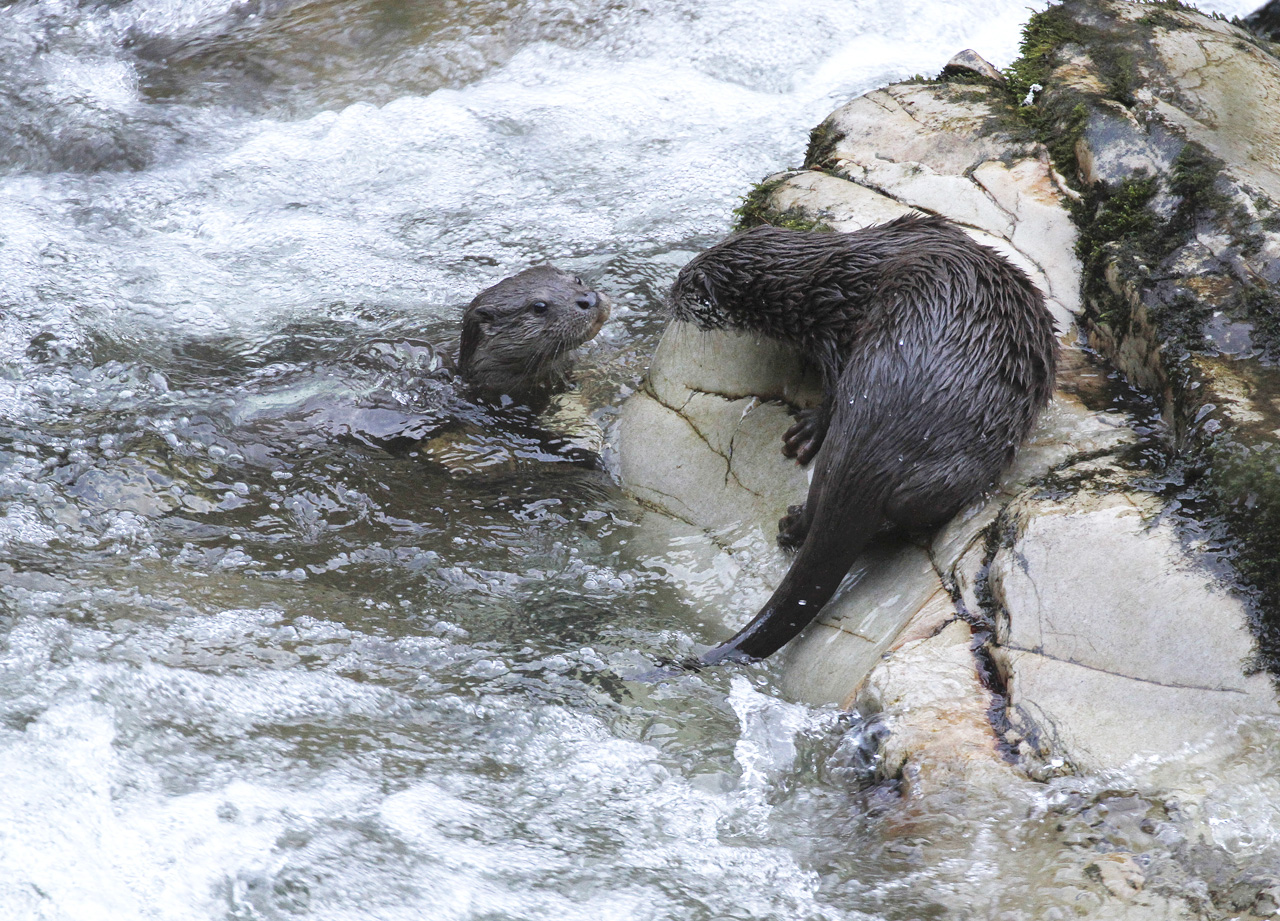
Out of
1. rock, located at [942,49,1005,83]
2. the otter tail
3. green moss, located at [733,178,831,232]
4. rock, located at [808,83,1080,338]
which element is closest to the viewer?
the otter tail

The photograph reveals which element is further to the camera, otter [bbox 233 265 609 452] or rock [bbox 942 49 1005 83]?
rock [bbox 942 49 1005 83]

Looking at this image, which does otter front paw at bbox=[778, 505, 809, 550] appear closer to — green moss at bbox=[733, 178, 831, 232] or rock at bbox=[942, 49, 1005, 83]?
green moss at bbox=[733, 178, 831, 232]

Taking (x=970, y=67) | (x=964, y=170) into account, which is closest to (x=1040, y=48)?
(x=970, y=67)

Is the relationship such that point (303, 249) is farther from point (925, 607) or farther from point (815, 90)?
point (925, 607)

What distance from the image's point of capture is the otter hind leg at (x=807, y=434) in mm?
3311

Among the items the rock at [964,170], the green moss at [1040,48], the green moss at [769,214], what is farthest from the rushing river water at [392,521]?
the green moss at [1040,48]

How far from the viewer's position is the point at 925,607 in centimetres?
276

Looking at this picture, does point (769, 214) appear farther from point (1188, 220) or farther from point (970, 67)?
point (1188, 220)

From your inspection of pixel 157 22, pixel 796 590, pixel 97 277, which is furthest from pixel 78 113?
pixel 796 590

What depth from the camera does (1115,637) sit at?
2.44 meters

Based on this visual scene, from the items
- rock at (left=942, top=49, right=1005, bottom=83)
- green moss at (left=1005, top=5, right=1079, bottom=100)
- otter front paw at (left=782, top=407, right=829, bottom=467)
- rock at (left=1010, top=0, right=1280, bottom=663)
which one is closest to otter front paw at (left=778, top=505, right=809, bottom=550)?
otter front paw at (left=782, top=407, right=829, bottom=467)

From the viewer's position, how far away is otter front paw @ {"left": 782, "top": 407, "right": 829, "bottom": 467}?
3312mm

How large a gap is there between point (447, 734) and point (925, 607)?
1191 millimetres

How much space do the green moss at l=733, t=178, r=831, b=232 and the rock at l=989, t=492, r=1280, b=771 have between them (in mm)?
1705
